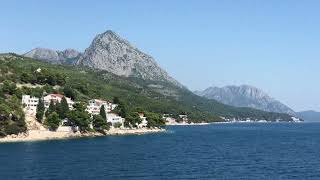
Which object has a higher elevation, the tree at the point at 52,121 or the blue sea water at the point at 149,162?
the tree at the point at 52,121

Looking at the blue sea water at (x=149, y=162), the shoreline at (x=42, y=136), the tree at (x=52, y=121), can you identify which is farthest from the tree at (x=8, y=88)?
the blue sea water at (x=149, y=162)

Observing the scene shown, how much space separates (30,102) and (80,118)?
20075 mm

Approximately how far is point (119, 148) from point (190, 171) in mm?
46677

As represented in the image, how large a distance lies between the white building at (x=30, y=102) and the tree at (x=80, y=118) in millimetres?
12725

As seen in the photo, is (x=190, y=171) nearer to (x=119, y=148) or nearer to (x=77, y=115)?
(x=119, y=148)

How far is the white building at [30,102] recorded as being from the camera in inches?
7106

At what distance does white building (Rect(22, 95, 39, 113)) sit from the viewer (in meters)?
180

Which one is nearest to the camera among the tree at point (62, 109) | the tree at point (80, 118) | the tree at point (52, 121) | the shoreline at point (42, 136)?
the shoreline at point (42, 136)

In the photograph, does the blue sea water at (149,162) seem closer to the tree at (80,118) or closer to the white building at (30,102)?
the tree at (80,118)

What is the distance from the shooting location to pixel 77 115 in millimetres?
179875

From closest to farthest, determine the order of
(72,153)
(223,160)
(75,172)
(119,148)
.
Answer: (75,172) < (223,160) < (72,153) < (119,148)

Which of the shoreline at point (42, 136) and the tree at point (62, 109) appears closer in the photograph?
the shoreline at point (42, 136)

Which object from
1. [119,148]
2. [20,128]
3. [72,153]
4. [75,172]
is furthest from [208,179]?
[20,128]

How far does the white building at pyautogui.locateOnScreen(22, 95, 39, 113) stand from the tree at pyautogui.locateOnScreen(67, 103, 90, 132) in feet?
41.7
